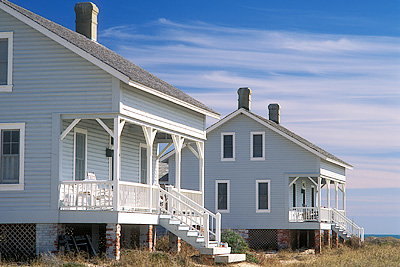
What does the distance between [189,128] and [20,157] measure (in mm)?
7968

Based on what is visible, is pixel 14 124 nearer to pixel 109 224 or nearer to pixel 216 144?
pixel 109 224

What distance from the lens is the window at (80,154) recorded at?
23.5 meters

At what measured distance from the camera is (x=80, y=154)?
2380 cm

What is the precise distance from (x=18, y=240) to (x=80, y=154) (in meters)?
3.83

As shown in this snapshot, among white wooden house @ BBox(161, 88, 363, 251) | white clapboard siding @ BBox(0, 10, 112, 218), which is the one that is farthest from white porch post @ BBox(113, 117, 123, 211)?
white wooden house @ BBox(161, 88, 363, 251)

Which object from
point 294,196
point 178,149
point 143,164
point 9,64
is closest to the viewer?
point 9,64

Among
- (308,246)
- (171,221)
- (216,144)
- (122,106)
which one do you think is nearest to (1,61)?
(122,106)

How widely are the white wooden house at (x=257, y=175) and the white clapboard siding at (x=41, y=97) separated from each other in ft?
60.4

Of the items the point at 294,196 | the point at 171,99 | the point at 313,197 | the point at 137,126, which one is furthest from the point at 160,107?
the point at 313,197

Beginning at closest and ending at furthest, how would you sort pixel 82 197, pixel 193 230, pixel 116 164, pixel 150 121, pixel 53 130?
pixel 116 164 → pixel 82 197 → pixel 53 130 → pixel 150 121 → pixel 193 230

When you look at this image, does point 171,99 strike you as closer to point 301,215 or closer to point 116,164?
point 116,164

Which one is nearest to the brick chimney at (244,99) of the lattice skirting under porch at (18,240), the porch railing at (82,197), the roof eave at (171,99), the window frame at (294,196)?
the window frame at (294,196)

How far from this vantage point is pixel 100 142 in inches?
996

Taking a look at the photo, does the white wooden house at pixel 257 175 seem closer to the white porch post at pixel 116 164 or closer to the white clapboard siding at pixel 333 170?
the white clapboard siding at pixel 333 170
